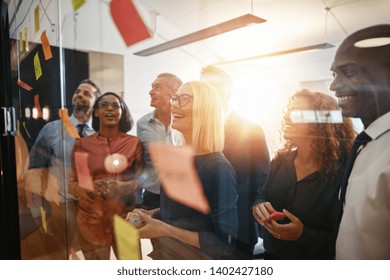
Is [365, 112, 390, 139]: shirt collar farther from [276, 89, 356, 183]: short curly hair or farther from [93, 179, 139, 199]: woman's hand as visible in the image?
[93, 179, 139, 199]: woman's hand

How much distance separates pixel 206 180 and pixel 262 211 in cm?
18

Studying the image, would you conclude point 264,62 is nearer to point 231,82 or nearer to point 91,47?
point 231,82

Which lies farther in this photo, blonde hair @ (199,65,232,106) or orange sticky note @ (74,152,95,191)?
orange sticky note @ (74,152,95,191)

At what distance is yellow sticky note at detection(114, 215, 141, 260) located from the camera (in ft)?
3.76

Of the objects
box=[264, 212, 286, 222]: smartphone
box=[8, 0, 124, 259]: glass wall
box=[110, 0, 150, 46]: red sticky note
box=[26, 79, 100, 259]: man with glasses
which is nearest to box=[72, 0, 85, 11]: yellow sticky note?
box=[8, 0, 124, 259]: glass wall

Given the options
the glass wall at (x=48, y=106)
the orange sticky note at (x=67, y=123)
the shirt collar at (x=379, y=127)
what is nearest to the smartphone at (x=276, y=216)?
the shirt collar at (x=379, y=127)

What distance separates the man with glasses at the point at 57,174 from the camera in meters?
1.27

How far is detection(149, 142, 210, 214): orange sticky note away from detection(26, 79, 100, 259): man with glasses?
0.33 meters

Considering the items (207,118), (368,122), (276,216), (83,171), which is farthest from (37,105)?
(368,122)

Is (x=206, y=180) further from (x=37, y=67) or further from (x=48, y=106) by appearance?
(x=37, y=67)

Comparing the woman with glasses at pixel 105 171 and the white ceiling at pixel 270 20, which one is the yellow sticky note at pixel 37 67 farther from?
the white ceiling at pixel 270 20

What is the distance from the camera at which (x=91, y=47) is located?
1208 millimetres

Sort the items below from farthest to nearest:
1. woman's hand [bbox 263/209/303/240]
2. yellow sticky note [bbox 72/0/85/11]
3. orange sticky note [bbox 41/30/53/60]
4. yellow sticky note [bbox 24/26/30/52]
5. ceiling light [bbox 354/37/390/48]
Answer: yellow sticky note [bbox 24/26/30/52]
orange sticky note [bbox 41/30/53/60]
yellow sticky note [bbox 72/0/85/11]
woman's hand [bbox 263/209/303/240]
ceiling light [bbox 354/37/390/48]

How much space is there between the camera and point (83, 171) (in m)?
1.29
